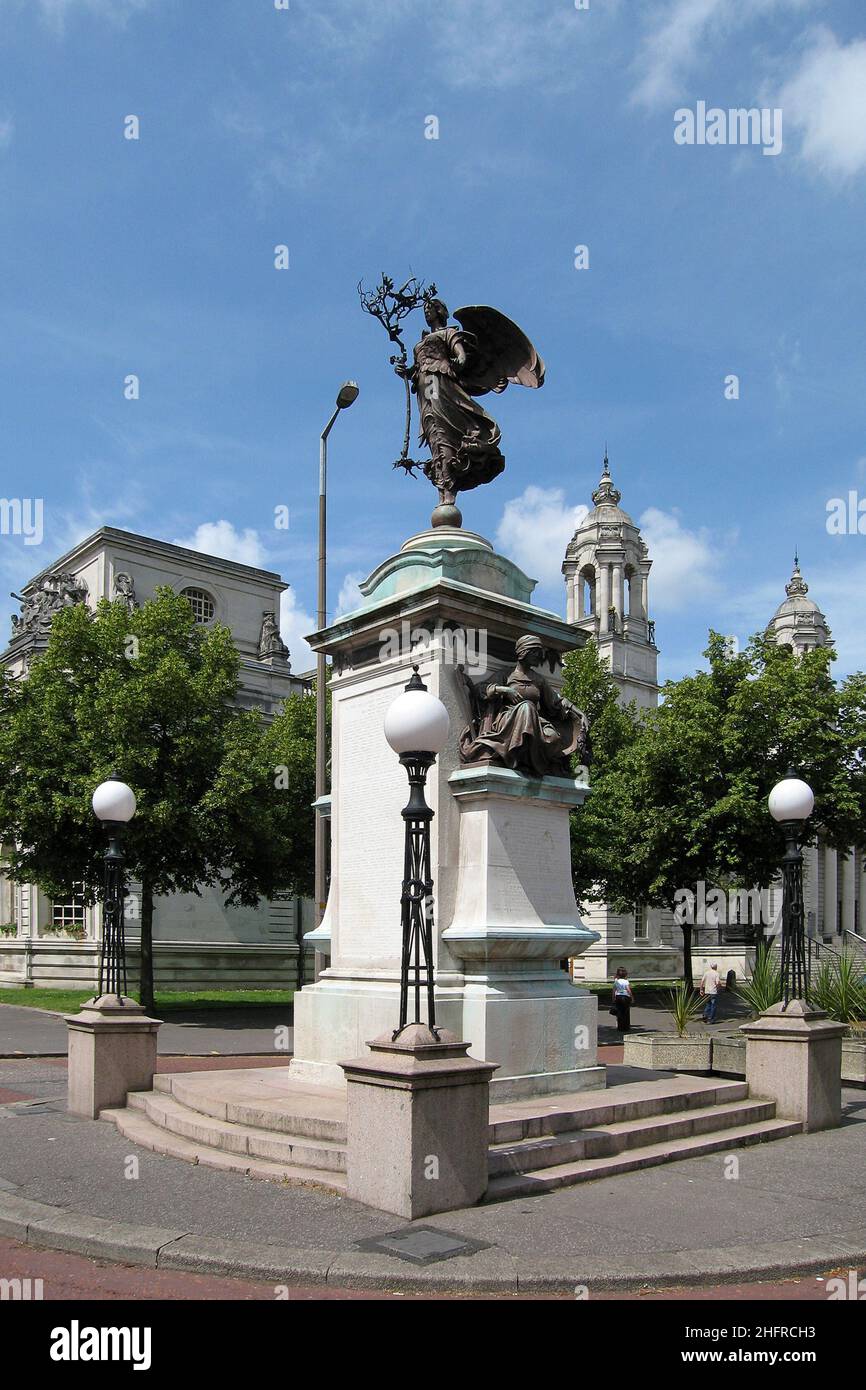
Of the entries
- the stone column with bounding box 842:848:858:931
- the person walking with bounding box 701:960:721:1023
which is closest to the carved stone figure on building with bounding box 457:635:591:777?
the person walking with bounding box 701:960:721:1023

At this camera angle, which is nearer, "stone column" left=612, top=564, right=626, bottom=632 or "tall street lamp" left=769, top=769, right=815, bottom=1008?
"tall street lamp" left=769, top=769, right=815, bottom=1008

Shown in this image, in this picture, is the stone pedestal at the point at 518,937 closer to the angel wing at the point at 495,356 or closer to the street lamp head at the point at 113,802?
the street lamp head at the point at 113,802

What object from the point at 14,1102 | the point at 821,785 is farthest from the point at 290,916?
the point at 14,1102

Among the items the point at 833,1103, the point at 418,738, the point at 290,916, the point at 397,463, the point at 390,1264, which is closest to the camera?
the point at 390,1264

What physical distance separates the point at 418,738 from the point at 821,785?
76.3 feet

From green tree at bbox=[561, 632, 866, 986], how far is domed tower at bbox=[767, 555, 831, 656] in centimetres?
5571

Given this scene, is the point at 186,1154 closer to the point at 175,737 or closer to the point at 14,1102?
the point at 14,1102

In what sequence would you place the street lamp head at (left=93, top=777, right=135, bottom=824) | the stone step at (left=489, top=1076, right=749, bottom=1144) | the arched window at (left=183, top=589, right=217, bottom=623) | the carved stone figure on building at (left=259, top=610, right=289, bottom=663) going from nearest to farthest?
the stone step at (left=489, top=1076, right=749, bottom=1144) < the street lamp head at (left=93, top=777, right=135, bottom=824) < the arched window at (left=183, top=589, right=217, bottom=623) < the carved stone figure on building at (left=259, top=610, right=289, bottom=663)

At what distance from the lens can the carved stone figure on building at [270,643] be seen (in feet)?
154

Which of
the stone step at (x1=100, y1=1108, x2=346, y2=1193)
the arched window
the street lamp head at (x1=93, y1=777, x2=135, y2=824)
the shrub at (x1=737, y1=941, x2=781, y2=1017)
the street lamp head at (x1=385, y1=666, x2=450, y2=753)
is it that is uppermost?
the arched window

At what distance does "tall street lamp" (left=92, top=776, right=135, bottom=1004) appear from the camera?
1148cm

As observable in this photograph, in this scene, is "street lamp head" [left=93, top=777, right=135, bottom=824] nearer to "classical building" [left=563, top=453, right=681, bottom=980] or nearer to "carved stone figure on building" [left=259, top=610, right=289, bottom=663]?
"carved stone figure on building" [left=259, top=610, right=289, bottom=663]

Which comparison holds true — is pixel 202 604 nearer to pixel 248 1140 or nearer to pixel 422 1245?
pixel 248 1140

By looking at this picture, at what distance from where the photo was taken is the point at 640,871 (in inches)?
1169
